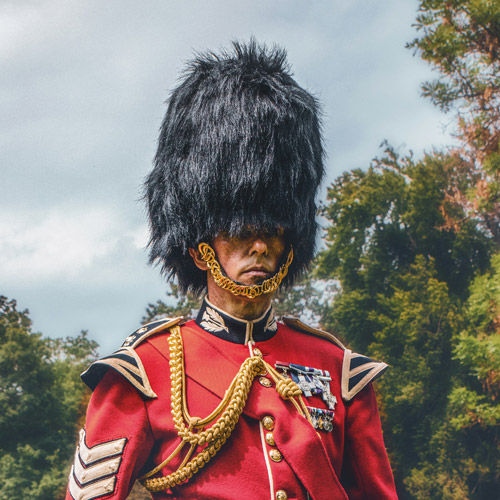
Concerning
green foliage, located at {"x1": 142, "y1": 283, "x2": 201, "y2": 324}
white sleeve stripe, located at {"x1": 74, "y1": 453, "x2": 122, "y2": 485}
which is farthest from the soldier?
green foliage, located at {"x1": 142, "y1": 283, "x2": 201, "y2": 324}

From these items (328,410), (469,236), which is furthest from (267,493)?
(469,236)

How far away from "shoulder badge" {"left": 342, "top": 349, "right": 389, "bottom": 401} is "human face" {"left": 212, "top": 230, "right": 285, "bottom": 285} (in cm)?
53

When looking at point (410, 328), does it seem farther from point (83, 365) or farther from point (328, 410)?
point (328, 410)

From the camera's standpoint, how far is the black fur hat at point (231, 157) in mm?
2600

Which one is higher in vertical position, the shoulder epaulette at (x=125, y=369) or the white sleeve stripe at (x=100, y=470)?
the shoulder epaulette at (x=125, y=369)

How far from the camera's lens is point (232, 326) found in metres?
2.54

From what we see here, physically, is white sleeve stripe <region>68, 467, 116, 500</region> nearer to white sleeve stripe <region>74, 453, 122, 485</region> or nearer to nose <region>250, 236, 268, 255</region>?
white sleeve stripe <region>74, 453, 122, 485</region>

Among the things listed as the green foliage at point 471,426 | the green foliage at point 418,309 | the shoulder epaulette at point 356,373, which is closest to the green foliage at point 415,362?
the green foliage at point 418,309

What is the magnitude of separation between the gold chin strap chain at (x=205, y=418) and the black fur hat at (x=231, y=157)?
54cm

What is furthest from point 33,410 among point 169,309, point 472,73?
point 472,73

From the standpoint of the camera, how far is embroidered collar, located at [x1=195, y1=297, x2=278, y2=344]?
2533mm

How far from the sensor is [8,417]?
A: 1612 centimetres

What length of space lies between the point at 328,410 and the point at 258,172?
95cm

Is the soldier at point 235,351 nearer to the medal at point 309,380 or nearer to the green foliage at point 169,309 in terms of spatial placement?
the medal at point 309,380
